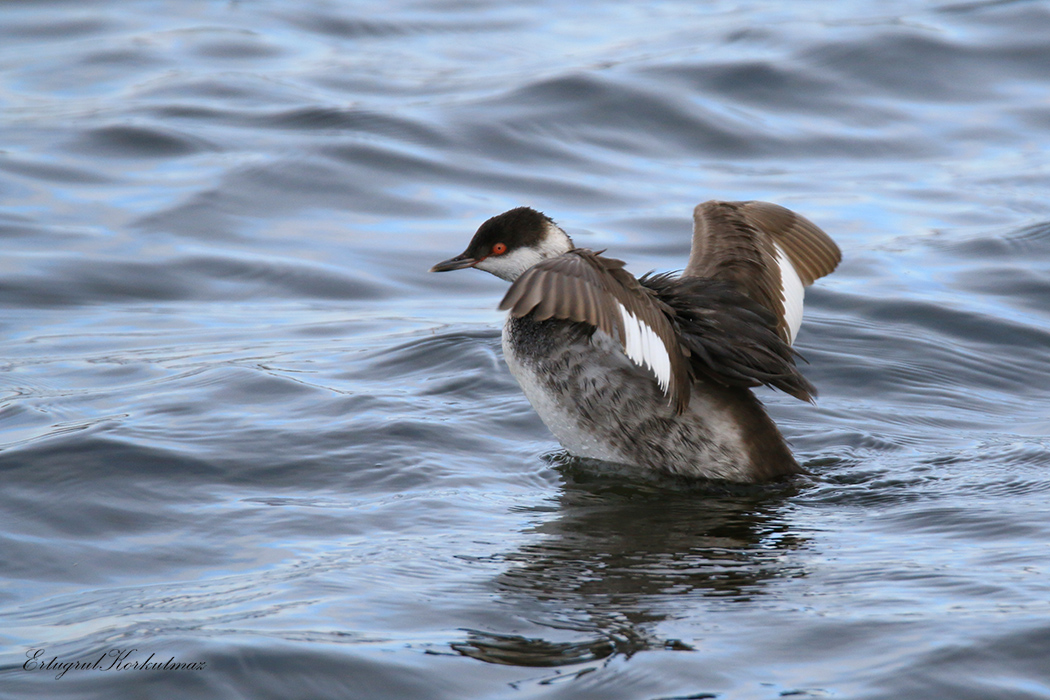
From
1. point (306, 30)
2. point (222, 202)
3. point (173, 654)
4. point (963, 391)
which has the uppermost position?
point (306, 30)

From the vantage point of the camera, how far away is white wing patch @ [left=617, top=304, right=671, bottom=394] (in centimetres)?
500

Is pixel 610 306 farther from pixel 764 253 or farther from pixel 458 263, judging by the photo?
pixel 764 253

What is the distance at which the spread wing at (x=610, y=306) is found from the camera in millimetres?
4664

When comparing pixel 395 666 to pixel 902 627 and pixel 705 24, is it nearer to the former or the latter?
pixel 902 627

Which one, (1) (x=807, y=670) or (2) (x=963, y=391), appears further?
(2) (x=963, y=391)

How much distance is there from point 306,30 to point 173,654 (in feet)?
43.8

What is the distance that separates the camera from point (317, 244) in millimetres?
9844

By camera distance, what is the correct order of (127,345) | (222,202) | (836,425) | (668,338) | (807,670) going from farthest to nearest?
1. (222,202)
2. (127,345)
3. (836,425)
4. (668,338)
5. (807,670)

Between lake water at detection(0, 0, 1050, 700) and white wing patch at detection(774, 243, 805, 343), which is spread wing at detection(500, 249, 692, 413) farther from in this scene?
white wing patch at detection(774, 243, 805, 343)

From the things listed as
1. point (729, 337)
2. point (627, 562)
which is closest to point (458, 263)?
point (729, 337)

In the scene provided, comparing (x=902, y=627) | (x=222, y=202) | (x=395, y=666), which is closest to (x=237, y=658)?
(x=395, y=666)

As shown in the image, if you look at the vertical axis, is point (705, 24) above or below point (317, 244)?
above

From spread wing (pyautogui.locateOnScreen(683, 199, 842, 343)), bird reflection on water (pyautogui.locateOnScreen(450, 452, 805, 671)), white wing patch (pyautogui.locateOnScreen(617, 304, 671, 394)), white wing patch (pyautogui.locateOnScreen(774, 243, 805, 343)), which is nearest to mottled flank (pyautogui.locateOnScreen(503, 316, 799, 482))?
bird reflection on water (pyautogui.locateOnScreen(450, 452, 805, 671))

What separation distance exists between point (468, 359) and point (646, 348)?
95.6 inches
